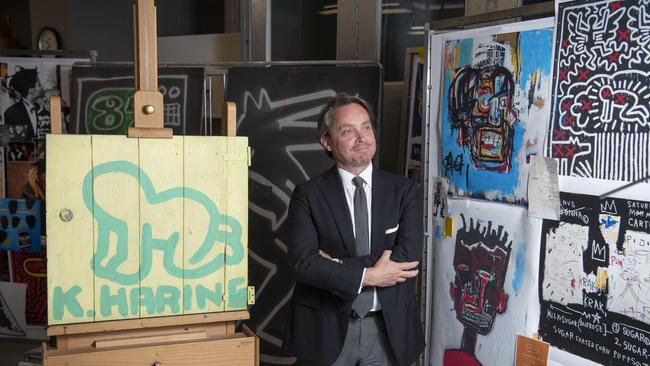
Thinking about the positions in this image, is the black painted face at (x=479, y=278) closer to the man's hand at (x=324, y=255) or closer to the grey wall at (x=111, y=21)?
the man's hand at (x=324, y=255)

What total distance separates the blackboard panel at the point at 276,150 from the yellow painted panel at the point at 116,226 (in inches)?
59.2

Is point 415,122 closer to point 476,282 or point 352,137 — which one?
point 476,282

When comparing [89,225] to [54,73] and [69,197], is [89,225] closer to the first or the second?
[69,197]

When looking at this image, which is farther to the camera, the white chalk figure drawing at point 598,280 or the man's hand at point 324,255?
the man's hand at point 324,255

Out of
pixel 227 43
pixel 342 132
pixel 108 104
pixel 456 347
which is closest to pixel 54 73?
pixel 108 104

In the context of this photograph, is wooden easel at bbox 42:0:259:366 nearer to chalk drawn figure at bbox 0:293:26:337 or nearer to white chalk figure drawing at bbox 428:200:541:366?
white chalk figure drawing at bbox 428:200:541:366

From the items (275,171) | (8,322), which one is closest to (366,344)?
(275,171)

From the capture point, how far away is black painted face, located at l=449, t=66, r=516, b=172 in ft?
7.81

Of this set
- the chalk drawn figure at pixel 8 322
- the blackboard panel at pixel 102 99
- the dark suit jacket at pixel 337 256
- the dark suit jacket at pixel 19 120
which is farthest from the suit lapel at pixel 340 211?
the chalk drawn figure at pixel 8 322

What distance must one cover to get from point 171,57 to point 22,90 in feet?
5.19

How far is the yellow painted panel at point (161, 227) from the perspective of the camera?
2.10 metres

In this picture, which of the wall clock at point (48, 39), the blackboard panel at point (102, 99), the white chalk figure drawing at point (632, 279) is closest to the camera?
the white chalk figure drawing at point (632, 279)

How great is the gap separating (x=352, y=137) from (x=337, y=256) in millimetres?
405

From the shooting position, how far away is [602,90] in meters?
2.04
